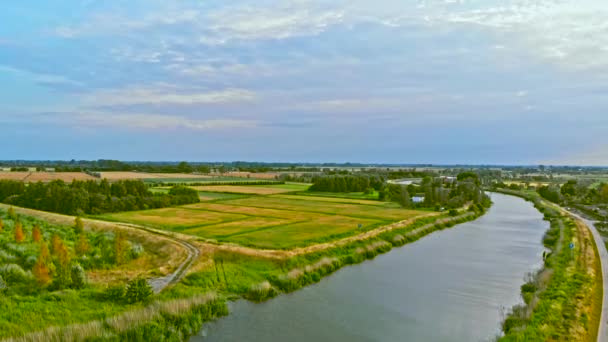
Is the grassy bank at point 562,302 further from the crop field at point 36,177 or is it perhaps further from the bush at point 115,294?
the crop field at point 36,177

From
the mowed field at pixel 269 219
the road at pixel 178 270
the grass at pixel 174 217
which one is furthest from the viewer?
the grass at pixel 174 217

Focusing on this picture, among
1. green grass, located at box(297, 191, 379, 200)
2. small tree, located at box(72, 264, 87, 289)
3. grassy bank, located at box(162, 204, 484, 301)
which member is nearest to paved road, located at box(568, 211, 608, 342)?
grassy bank, located at box(162, 204, 484, 301)

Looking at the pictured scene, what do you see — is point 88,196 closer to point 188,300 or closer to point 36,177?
point 36,177

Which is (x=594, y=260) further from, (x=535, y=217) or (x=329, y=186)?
(x=329, y=186)

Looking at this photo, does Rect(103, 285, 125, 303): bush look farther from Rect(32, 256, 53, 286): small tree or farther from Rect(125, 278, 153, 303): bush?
Rect(32, 256, 53, 286): small tree

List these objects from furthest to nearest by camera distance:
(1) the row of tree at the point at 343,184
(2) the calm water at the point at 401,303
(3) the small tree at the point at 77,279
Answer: (1) the row of tree at the point at 343,184, (3) the small tree at the point at 77,279, (2) the calm water at the point at 401,303

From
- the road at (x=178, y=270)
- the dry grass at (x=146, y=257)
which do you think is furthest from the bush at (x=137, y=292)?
the dry grass at (x=146, y=257)

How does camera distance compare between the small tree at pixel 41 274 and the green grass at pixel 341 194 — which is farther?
the green grass at pixel 341 194
